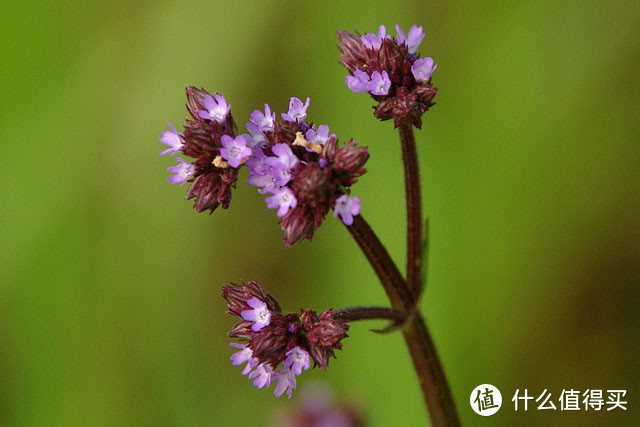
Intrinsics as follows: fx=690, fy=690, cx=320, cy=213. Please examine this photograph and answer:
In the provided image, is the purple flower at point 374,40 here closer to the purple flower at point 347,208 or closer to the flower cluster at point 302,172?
the flower cluster at point 302,172

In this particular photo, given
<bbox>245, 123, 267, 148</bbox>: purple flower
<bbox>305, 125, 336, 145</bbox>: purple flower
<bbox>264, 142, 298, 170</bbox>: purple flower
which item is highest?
<bbox>305, 125, 336, 145</bbox>: purple flower

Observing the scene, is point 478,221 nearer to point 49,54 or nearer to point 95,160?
point 95,160

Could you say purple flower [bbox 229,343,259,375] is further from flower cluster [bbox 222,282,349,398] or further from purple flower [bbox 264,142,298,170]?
purple flower [bbox 264,142,298,170]

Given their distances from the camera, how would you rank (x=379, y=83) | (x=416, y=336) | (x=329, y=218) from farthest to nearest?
(x=329, y=218) → (x=416, y=336) → (x=379, y=83)

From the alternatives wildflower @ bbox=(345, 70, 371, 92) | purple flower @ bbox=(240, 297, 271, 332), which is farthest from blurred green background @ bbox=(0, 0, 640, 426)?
wildflower @ bbox=(345, 70, 371, 92)

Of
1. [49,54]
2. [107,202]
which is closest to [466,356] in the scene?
[107,202]

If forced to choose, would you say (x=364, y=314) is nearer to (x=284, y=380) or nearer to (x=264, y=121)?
(x=284, y=380)

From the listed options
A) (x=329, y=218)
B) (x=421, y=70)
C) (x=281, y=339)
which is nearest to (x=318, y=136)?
(x=421, y=70)
